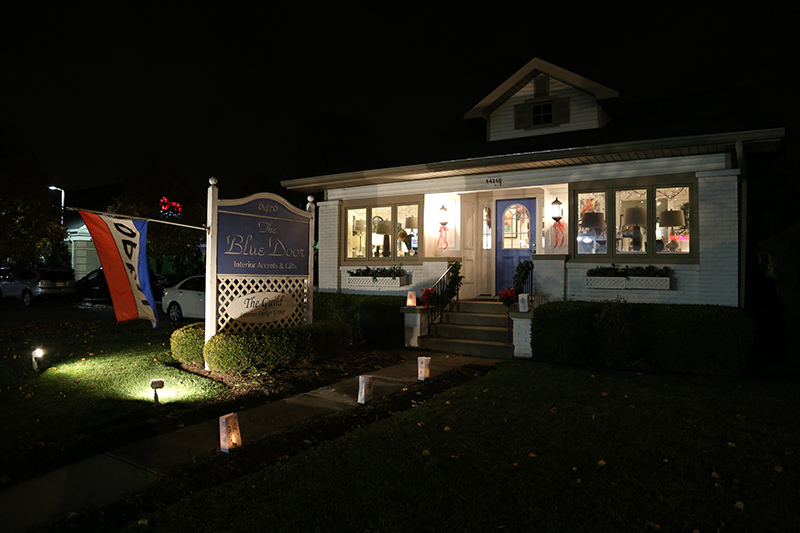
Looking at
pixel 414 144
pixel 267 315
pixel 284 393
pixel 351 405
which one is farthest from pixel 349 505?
pixel 414 144

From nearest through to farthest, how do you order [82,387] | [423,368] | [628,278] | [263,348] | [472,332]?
1. [82,387]
2. [423,368]
3. [263,348]
4. [628,278]
5. [472,332]

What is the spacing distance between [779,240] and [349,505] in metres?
7.98

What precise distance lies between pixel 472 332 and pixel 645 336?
3218 millimetres

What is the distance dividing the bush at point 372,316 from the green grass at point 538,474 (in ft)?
15.4

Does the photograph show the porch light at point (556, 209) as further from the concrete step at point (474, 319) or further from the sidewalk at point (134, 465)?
the sidewalk at point (134, 465)

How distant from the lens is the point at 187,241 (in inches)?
1181

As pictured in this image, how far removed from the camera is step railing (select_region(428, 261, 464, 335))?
11.0 meters

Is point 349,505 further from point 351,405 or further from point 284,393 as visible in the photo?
point 284,393

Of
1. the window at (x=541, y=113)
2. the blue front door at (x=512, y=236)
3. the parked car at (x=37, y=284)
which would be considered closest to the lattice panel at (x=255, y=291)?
the blue front door at (x=512, y=236)

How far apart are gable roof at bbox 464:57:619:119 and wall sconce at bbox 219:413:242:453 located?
10.0 m

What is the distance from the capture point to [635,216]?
10.3 meters

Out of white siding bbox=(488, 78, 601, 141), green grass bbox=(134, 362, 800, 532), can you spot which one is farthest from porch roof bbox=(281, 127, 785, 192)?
green grass bbox=(134, 362, 800, 532)

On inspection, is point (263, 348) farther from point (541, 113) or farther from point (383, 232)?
point (541, 113)

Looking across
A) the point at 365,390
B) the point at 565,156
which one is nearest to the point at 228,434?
the point at 365,390
